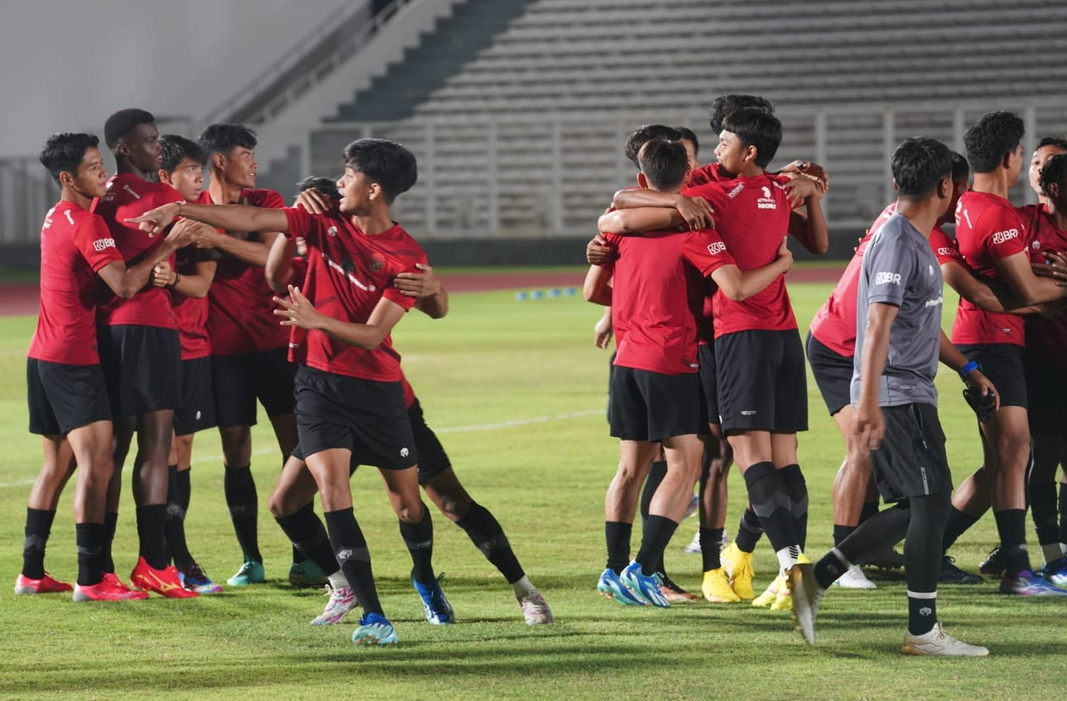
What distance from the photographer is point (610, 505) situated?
702 cm

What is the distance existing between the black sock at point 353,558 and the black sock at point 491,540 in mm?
555

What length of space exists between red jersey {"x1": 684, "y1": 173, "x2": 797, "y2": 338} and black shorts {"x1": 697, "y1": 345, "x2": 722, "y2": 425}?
0.21 m

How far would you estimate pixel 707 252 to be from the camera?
6539 mm

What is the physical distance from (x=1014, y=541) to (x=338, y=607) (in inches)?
110

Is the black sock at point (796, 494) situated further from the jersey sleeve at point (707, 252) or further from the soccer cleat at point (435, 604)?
the soccer cleat at point (435, 604)

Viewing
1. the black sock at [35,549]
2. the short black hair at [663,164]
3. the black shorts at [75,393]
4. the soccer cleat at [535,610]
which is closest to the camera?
the soccer cleat at [535,610]

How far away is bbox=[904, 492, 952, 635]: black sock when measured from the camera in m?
5.72

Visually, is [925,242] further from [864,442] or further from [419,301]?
[419,301]

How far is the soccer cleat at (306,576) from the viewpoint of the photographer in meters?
7.38

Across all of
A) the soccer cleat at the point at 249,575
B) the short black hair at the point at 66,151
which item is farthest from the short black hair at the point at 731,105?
the soccer cleat at the point at 249,575

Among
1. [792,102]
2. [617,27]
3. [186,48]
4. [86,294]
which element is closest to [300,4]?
[186,48]

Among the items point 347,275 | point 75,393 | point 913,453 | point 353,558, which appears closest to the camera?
point 913,453

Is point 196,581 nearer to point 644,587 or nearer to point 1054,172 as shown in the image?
point 644,587

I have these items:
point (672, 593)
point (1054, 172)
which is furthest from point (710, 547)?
point (1054, 172)
